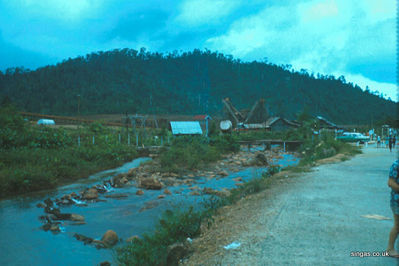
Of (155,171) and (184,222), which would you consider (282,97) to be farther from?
(184,222)

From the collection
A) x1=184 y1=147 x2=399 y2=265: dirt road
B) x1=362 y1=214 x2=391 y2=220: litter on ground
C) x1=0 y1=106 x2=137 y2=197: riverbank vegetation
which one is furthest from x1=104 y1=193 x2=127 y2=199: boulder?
x1=362 y1=214 x2=391 y2=220: litter on ground

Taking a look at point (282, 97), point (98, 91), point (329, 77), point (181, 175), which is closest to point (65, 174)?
point (181, 175)

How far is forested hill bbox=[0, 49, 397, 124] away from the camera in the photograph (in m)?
72.2

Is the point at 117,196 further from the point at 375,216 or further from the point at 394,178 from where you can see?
the point at 394,178

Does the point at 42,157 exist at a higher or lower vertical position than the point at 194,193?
higher

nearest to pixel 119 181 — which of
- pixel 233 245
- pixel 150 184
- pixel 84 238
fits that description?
pixel 150 184

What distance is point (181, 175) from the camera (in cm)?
1819

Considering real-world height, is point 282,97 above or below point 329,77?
below

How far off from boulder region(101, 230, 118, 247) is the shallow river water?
10.9 inches

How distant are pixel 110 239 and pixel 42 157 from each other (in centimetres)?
1083

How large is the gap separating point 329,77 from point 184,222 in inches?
4219

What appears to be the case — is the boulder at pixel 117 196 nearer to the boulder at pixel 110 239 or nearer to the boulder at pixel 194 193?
the boulder at pixel 194 193

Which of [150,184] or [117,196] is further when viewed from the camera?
[150,184]

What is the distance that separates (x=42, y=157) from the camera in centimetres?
1636
